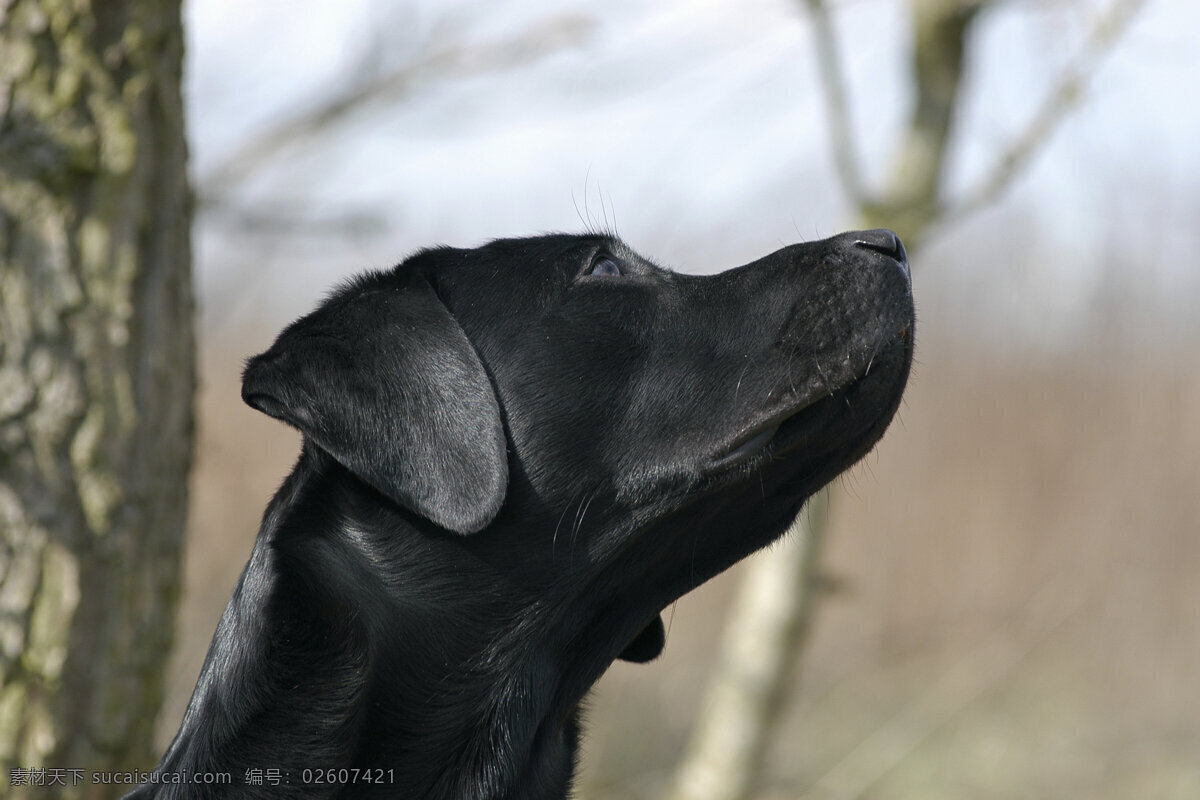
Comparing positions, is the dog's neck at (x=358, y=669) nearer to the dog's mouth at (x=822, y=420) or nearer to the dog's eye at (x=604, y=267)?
the dog's mouth at (x=822, y=420)

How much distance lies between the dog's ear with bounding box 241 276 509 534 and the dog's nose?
36.9 inches

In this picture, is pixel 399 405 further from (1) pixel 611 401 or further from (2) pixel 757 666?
(2) pixel 757 666

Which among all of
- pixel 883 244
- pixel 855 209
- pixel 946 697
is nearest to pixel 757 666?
pixel 855 209

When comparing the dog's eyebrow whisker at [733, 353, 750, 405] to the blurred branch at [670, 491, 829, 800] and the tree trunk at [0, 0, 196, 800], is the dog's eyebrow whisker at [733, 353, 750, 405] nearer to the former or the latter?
the tree trunk at [0, 0, 196, 800]

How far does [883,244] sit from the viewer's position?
8.66 feet

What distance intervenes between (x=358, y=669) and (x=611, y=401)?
0.82 m

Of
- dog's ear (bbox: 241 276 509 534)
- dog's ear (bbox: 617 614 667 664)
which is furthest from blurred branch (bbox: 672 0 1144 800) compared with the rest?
dog's ear (bbox: 241 276 509 534)

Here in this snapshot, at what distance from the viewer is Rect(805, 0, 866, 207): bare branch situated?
5.58m

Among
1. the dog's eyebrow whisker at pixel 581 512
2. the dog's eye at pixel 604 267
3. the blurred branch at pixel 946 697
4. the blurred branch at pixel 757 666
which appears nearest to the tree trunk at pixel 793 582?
the blurred branch at pixel 757 666

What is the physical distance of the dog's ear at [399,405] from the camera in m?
2.37

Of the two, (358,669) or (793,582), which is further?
(793,582)

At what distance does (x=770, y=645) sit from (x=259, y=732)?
390 centimetres

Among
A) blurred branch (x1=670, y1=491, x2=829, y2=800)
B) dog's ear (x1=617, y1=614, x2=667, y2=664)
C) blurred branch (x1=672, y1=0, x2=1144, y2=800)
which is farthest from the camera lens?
blurred branch (x1=670, y1=491, x2=829, y2=800)

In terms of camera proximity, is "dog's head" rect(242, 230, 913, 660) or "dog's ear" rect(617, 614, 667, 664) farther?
"dog's ear" rect(617, 614, 667, 664)
